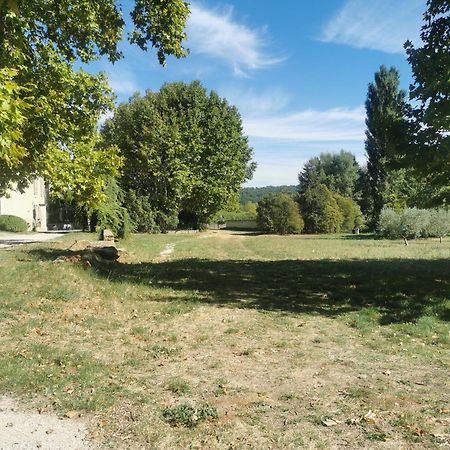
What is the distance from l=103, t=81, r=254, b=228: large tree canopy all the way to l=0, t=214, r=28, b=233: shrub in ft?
30.7

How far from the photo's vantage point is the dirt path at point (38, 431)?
4148mm

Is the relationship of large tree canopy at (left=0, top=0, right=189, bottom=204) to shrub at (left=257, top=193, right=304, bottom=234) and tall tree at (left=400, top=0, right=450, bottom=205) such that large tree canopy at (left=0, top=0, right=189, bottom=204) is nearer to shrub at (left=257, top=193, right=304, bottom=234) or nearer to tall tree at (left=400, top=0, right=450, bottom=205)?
tall tree at (left=400, top=0, right=450, bottom=205)

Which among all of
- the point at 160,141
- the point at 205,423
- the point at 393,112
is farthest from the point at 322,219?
the point at 205,423

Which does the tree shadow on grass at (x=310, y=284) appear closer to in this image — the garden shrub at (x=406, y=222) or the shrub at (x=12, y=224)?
the garden shrub at (x=406, y=222)

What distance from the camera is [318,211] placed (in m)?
51.6

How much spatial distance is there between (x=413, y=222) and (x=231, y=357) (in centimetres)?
3071

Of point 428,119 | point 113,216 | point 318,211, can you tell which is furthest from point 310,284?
point 318,211

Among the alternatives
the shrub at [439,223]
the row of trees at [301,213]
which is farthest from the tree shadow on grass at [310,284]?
the row of trees at [301,213]

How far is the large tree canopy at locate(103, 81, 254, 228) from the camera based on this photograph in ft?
132

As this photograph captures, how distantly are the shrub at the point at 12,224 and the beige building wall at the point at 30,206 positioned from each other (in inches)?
71.3

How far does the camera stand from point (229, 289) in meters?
12.2

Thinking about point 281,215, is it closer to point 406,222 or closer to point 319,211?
point 319,211

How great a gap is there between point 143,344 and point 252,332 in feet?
6.19

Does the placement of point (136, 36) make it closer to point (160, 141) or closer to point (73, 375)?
point (73, 375)
